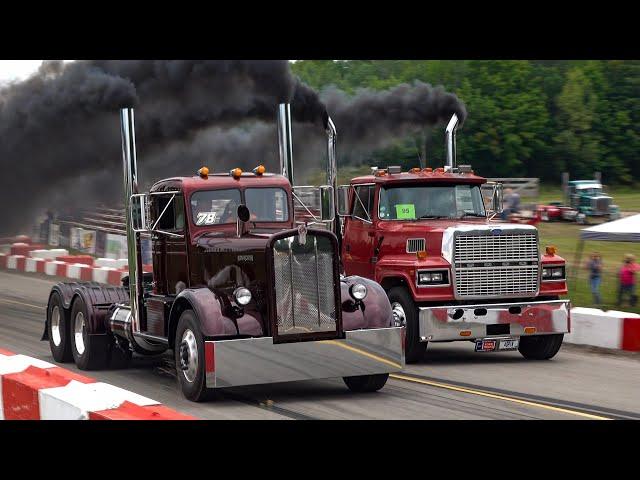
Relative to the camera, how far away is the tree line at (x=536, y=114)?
66.1 meters

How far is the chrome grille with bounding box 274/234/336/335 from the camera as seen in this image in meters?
11.3

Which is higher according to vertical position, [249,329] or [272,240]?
[272,240]

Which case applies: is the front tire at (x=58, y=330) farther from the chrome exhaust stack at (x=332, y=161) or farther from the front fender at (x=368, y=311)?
the front fender at (x=368, y=311)

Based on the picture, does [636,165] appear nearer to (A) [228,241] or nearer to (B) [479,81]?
(B) [479,81]

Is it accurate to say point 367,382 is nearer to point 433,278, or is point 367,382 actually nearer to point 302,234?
point 302,234

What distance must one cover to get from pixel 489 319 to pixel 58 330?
585 centimetres

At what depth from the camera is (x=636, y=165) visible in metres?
68.9

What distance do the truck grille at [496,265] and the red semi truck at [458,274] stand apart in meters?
0.01

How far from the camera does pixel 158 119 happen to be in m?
17.4

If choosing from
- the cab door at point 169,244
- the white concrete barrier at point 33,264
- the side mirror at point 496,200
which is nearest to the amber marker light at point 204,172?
the cab door at point 169,244

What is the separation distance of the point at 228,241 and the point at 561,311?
5.23 m

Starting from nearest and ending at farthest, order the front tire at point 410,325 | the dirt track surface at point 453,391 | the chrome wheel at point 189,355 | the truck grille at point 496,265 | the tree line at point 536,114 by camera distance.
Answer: the dirt track surface at point 453,391, the chrome wheel at point 189,355, the front tire at point 410,325, the truck grille at point 496,265, the tree line at point 536,114

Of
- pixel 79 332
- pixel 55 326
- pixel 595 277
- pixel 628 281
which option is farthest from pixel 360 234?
pixel 595 277

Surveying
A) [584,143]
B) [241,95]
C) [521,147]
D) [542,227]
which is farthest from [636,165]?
[241,95]
